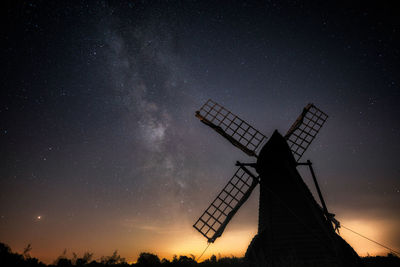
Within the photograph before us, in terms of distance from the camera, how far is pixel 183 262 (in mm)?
7781

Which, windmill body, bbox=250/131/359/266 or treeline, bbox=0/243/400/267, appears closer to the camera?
treeline, bbox=0/243/400/267

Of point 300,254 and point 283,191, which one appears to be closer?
point 300,254

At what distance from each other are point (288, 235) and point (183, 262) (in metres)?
4.50

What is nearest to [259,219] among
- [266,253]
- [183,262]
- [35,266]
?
[266,253]

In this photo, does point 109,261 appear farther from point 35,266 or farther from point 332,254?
point 332,254

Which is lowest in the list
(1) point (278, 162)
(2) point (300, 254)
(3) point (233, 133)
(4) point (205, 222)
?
(4) point (205, 222)

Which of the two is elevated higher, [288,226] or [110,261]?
[288,226]

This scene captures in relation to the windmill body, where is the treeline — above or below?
below

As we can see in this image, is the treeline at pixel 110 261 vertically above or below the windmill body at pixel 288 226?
below

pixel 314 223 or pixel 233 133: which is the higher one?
pixel 233 133

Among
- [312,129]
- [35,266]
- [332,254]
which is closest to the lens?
[35,266]

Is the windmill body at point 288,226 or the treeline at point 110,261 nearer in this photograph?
the treeline at point 110,261

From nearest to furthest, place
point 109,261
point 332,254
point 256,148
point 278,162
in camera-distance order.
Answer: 1. point 109,261
2. point 332,254
3. point 278,162
4. point 256,148

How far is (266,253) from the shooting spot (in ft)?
25.2
